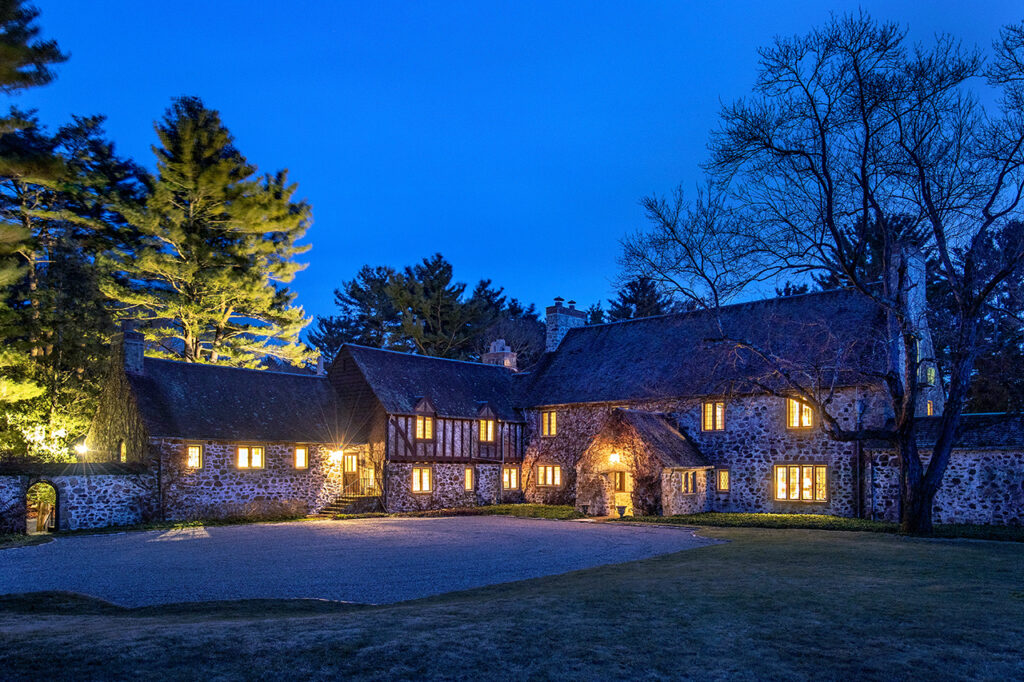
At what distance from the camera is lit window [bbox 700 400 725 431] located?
26.8 meters

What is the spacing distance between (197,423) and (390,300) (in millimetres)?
26180

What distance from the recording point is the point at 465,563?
14.5m

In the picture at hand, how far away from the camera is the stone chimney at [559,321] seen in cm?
3484

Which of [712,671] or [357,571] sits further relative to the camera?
[357,571]

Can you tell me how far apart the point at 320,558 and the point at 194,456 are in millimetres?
11203

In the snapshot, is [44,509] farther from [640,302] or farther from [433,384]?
[640,302]

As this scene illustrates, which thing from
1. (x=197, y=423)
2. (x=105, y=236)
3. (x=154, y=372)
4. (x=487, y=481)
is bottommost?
(x=487, y=481)

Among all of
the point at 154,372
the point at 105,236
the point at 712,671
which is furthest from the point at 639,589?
the point at 105,236

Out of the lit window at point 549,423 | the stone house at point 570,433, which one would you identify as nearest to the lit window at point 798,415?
the stone house at point 570,433

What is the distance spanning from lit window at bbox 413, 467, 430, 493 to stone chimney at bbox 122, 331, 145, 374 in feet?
31.1

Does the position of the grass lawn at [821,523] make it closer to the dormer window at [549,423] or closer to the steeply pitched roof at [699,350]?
the steeply pitched roof at [699,350]

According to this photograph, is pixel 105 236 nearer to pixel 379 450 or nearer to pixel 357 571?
pixel 379 450

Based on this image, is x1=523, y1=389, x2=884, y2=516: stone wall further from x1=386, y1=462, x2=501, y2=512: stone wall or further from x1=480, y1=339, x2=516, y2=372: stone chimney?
x1=480, y1=339, x2=516, y2=372: stone chimney

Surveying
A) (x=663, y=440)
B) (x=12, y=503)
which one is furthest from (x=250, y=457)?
(x=663, y=440)
